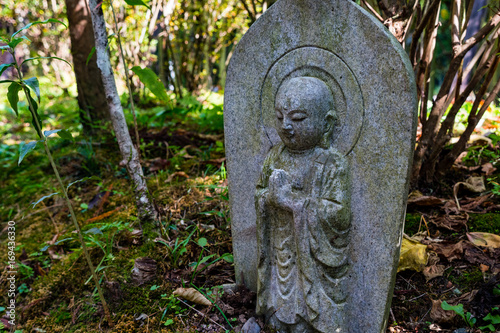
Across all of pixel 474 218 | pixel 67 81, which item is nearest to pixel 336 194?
pixel 474 218

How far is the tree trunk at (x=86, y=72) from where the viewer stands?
456 centimetres

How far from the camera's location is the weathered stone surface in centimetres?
188

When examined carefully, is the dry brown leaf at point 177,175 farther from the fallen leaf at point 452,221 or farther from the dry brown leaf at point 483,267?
the dry brown leaf at point 483,267

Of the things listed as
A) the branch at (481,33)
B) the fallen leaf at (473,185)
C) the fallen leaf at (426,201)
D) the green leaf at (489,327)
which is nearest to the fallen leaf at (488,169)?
the fallen leaf at (473,185)

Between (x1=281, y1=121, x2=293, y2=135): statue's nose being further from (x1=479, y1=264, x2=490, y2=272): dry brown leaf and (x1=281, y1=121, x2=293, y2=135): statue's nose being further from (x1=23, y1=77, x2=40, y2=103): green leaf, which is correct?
(x1=479, y1=264, x2=490, y2=272): dry brown leaf

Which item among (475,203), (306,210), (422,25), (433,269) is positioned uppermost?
(422,25)

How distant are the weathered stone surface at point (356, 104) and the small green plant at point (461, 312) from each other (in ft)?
1.30

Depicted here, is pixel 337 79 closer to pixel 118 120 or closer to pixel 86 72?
pixel 118 120

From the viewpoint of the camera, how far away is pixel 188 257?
2.98 meters

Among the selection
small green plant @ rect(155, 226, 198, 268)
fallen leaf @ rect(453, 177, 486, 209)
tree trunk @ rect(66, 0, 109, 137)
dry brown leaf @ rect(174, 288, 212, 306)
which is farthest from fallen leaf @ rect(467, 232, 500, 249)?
tree trunk @ rect(66, 0, 109, 137)

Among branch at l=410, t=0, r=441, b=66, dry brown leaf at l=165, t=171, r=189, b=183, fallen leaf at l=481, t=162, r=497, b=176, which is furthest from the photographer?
dry brown leaf at l=165, t=171, r=189, b=183

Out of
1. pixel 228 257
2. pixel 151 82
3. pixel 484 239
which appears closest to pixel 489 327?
pixel 484 239

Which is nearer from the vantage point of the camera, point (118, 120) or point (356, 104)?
point (356, 104)

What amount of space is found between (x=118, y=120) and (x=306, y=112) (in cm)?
154
